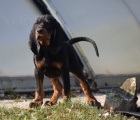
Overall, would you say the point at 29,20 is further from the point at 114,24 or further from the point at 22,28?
the point at 114,24

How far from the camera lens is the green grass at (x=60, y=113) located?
16.7ft

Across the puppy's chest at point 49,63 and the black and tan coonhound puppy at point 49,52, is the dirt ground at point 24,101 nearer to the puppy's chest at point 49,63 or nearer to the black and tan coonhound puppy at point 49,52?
the black and tan coonhound puppy at point 49,52

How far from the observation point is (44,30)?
17.9 ft

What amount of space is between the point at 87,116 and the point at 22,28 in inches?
134

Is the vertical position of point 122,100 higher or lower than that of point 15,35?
lower

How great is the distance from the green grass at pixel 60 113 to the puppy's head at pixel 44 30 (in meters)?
0.80

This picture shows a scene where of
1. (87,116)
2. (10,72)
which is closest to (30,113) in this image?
(87,116)

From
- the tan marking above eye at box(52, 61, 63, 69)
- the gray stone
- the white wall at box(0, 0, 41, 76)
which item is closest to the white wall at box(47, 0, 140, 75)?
the white wall at box(0, 0, 41, 76)

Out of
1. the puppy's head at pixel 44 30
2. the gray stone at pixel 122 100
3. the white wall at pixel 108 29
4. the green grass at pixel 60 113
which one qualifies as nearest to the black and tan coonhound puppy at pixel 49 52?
the puppy's head at pixel 44 30

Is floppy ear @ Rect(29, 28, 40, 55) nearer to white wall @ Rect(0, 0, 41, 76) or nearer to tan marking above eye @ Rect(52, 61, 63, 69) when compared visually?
tan marking above eye @ Rect(52, 61, 63, 69)

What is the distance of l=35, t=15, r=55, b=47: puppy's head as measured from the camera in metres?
5.45

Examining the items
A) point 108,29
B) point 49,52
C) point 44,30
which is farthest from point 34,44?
point 108,29

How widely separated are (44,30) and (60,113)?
995mm

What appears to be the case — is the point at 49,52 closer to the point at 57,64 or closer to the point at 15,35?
the point at 57,64
